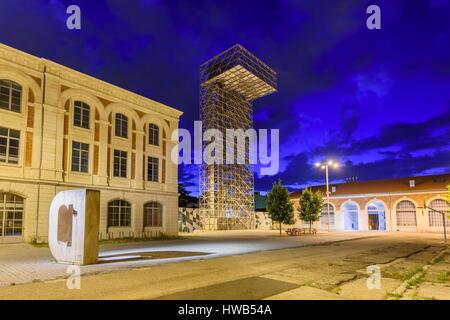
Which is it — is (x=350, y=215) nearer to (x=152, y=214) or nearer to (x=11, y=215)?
(x=152, y=214)

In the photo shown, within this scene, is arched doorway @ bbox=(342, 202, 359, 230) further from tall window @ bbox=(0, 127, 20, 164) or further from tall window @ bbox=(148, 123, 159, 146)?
tall window @ bbox=(0, 127, 20, 164)

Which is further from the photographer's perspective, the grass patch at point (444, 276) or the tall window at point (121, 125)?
the tall window at point (121, 125)

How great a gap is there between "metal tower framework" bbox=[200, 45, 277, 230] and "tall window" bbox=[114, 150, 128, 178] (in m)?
22.4

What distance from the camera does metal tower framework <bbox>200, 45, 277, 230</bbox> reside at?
49.3m

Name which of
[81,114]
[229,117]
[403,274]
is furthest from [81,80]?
[229,117]

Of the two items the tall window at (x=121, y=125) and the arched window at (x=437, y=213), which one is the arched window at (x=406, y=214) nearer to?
the arched window at (x=437, y=213)

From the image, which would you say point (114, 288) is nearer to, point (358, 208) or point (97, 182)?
point (97, 182)

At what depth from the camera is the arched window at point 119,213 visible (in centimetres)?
2605

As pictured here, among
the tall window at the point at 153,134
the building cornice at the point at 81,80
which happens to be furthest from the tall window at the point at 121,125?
the tall window at the point at 153,134

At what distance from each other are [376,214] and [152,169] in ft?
121

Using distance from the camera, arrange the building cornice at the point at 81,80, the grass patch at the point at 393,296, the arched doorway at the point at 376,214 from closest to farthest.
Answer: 1. the grass patch at the point at 393,296
2. the building cornice at the point at 81,80
3. the arched doorway at the point at 376,214

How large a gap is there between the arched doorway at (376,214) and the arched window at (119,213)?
3732cm

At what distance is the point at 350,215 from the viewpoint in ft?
175

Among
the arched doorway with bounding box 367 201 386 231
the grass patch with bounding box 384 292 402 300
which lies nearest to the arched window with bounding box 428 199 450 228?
the arched doorway with bounding box 367 201 386 231
